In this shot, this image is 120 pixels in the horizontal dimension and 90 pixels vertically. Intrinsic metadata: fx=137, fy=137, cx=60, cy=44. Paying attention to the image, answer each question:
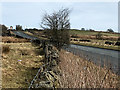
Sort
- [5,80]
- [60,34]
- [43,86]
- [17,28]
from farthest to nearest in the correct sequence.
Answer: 1. [17,28]
2. [60,34]
3. [5,80]
4. [43,86]

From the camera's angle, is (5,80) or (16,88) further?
(5,80)

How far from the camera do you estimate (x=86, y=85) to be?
382 centimetres

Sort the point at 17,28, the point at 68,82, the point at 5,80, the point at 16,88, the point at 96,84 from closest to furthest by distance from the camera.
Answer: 1. the point at 96,84
2. the point at 68,82
3. the point at 16,88
4. the point at 5,80
5. the point at 17,28

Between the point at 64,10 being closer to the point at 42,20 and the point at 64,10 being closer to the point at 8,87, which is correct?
the point at 42,20

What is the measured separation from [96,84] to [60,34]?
1274cm

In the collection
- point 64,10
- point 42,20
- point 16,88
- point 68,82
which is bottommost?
point 16,88

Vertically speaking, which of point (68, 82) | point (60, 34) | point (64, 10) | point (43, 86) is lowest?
point (43, 86)

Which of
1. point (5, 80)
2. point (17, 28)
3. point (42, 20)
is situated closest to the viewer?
point (5, 80)

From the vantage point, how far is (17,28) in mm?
112000

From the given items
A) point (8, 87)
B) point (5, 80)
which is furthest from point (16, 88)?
point (5, 80)

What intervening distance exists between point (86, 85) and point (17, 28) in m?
115

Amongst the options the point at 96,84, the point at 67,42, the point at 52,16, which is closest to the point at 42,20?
the point at 52,16

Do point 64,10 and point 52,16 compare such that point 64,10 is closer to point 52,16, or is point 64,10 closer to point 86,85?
point 52,16

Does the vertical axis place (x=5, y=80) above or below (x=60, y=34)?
below
